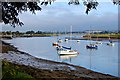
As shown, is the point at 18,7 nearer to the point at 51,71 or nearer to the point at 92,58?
the point at 51,71

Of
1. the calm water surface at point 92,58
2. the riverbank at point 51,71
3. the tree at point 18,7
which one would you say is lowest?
the calm water surface at point 92,58

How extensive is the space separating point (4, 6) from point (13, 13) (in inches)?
13.1

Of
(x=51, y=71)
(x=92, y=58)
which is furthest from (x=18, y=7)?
(x=92, y=58)

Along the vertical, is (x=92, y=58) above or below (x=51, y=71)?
below

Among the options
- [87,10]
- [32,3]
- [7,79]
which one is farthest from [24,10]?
[7,79]

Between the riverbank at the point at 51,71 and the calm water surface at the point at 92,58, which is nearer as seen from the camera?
the riverbank at the point at 51,71

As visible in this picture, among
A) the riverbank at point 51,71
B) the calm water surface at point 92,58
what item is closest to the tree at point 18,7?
the riverbank at point 51,71

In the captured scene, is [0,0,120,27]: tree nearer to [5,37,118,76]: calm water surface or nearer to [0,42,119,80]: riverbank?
[0,42,119,80]: riverbank

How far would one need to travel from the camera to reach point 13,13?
7.01 metres

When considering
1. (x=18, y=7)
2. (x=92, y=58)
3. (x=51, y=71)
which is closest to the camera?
(x=18, y=7)

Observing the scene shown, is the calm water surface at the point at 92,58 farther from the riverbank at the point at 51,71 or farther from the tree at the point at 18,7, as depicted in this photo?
the tree at the point at 18,7

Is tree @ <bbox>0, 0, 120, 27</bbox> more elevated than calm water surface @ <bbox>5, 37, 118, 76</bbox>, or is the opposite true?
tree @ <bbox>0, 0, 120, 27</bbox>

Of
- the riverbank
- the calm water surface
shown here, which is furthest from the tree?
the calm water surface

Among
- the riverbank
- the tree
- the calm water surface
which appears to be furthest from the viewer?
the calm water surface
